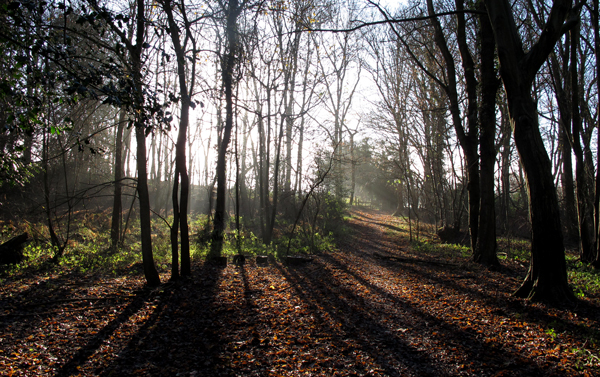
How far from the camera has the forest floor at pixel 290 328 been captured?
3.16 m

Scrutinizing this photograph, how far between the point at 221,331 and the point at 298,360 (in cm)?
128

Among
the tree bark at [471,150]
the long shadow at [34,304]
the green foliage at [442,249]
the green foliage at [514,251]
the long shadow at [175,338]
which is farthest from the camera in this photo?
the green foliage at [442,249]

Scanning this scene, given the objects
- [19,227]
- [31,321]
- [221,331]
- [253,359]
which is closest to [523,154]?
[253,359]

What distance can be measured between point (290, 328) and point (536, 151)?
442 cm

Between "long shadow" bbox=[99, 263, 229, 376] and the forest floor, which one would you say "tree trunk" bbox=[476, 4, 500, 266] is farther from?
"long shadow" bbox=[99, 263, 229, 376]

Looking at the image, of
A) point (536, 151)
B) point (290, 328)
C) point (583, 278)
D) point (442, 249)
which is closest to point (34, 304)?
point (290, 328)

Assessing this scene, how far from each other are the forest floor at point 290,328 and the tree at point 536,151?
44cm

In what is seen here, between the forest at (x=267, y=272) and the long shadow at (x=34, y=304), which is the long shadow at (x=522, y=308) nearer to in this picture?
the forest at (x=267, y=272)

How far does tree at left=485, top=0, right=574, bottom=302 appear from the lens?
14.8ft

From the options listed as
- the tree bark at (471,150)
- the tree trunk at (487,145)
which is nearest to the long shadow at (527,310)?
the tree trunk at (487,145)

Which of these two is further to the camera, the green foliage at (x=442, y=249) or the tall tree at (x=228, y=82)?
the tall tree at (x=228, y=82)

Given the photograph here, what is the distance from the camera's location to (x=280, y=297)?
5590 mm

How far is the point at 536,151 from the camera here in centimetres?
458

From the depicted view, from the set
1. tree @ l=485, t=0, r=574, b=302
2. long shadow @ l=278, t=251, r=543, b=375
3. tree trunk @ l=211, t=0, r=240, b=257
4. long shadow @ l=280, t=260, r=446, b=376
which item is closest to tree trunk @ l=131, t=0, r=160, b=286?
long shadow @ l=280, t=260, r=446, b=376
